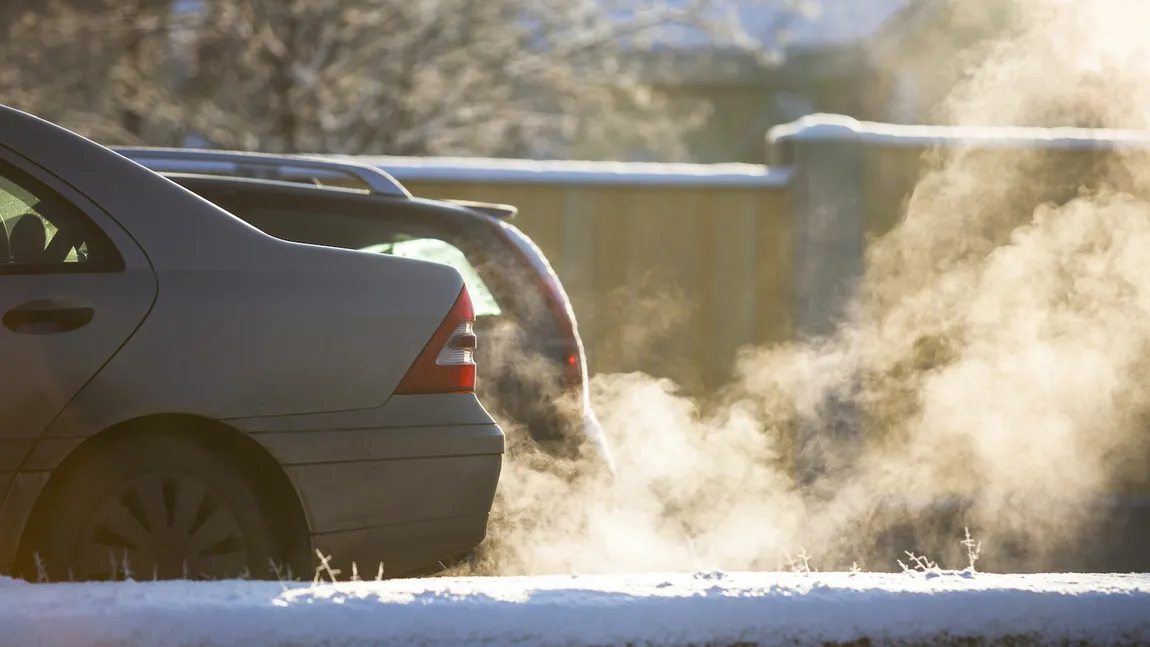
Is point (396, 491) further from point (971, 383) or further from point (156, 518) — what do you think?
point (971, 383)

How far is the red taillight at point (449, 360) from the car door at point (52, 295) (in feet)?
2.44

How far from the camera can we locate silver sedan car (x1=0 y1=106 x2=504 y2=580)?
3.37 meters

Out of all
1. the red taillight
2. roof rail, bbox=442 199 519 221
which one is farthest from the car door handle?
roof rail, bbox=442 199 519 221

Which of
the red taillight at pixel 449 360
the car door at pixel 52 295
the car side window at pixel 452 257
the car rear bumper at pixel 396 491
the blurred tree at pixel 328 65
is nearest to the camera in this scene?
the car door at pixel 52 295

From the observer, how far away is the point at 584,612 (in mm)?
Result: 2854

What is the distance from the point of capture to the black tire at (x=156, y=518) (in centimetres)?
338

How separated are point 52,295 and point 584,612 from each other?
1.67 m

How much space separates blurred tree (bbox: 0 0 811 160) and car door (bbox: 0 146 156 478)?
1018 centimetres

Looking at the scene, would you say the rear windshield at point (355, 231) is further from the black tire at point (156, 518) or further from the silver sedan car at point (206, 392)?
the black tire at point (156, 518)

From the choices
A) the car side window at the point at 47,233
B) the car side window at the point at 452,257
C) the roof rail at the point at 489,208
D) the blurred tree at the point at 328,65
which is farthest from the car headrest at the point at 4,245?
the blurred tree at the point at 328,65

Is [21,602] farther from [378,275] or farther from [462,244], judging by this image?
[462,244]

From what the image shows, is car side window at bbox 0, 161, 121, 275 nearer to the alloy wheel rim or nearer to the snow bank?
the alloy wheel rim

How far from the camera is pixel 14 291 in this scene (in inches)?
Answer: 134

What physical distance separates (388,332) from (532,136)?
12.9 metres
